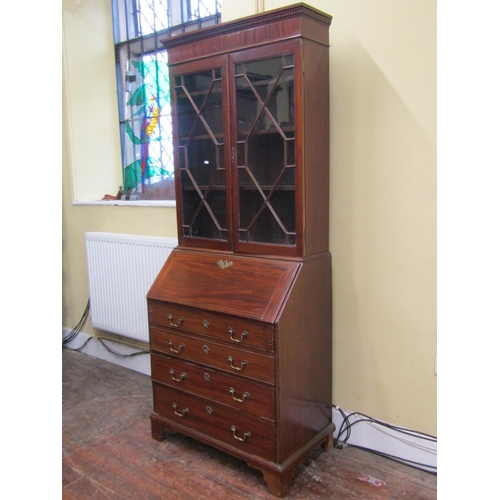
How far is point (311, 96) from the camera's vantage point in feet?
6.30

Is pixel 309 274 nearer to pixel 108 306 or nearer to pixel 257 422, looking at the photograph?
pixel 257 422

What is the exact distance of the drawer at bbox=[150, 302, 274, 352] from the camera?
1.89m

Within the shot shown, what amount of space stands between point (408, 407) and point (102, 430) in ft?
5.05

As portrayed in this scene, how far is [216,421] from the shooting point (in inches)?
83.3

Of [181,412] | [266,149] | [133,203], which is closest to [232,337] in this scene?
[181,412]

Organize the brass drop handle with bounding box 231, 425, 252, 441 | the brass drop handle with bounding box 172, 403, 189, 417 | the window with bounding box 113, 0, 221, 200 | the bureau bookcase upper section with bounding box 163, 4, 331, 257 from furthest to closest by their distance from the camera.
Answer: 1. the window with bounding box 113, 0, 221, 200
2. the brass drop handle with bounding box 172, 403, 189, 417
3. the brass drop handle with bounding box 231, 425, 252, 441
4. the bureau bookcase upper section with bounding box 163, 4, 331, 257

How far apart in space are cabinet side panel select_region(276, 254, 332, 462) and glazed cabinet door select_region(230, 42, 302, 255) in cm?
21

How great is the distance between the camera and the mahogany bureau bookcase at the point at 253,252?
74.8 inches

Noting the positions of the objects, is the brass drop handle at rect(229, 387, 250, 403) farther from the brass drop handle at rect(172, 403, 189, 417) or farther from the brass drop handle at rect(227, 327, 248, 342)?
the brass drop handle at rect(172, 403, 189, 417)

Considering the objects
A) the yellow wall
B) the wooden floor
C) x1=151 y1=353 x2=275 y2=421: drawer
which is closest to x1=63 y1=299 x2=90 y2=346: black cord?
the wooden floor

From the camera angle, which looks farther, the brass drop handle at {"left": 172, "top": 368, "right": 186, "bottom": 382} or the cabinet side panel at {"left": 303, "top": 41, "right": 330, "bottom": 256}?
the brass drop handle at {"left": 172, "top": 368, "right": 186, "bottom": 382}

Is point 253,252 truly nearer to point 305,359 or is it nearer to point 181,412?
point 305,359

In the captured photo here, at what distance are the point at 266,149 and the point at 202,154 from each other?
37 centimetres
